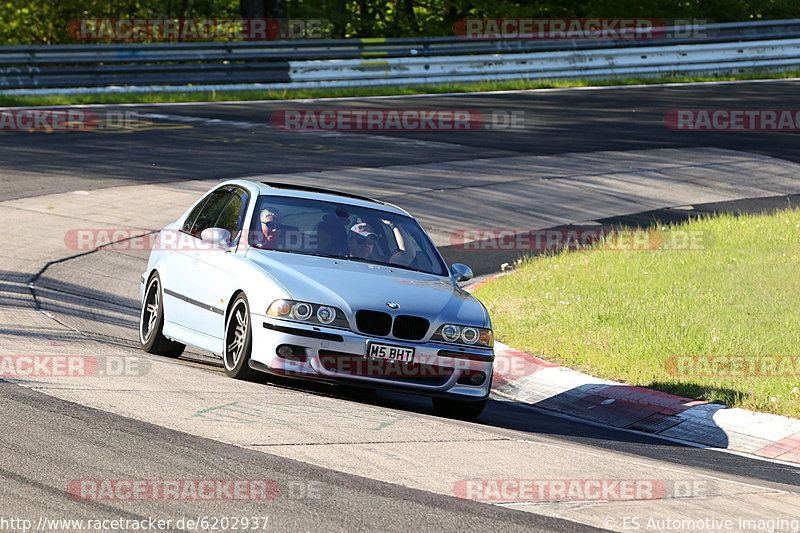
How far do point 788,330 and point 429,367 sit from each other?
4.36 m

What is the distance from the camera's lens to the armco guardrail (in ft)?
91.4

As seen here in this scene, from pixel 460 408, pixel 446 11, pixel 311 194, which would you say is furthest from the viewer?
pixel 446 11

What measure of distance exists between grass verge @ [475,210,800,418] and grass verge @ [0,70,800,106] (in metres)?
15.4

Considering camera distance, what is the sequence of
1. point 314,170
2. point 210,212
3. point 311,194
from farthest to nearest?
1. point 314,170
2. point 210,212
3. point 311,194

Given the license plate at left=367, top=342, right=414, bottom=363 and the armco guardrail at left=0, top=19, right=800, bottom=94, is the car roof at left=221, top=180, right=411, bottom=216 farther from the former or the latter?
the armco guardrail at left=0, top=19, right=800, bottom=94

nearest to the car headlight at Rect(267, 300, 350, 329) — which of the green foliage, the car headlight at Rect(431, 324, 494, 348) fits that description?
the car headlight at Rect(431, 324, 494, 348)

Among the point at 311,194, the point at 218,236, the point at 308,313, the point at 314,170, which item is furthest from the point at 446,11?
the point at 308,313

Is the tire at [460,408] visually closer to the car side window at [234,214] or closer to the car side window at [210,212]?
the car side window at [234,214]

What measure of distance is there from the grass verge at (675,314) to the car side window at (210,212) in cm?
332

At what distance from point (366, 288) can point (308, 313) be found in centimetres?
50

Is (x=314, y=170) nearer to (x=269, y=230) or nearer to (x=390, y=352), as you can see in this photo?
(x=269, y=230)

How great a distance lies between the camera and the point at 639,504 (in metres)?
5.96

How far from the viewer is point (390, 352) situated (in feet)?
26.9

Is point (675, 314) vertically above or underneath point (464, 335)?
underneath
